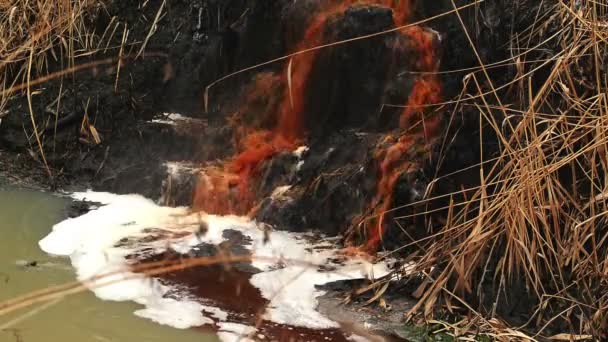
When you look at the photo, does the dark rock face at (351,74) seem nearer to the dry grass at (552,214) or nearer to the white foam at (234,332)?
the dry grass at (552,214)

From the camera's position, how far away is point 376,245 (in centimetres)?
348

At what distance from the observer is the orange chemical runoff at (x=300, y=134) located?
3.62 meters

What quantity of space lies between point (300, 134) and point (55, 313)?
1634 millimetres

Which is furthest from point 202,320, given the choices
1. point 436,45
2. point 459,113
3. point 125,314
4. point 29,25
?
point 29,25

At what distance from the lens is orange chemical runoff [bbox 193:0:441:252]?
11.9 ft

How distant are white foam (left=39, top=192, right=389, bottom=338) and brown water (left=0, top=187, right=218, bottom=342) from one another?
0.05 meters

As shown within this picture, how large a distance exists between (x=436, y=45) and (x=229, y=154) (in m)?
1.17

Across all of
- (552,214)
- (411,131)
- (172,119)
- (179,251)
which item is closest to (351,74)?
(411,131)

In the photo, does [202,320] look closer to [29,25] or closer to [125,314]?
[125,314]

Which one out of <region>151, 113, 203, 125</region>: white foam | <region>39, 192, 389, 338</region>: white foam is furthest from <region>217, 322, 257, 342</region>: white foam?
<region>151, 113, 203, 125</region>: white foam

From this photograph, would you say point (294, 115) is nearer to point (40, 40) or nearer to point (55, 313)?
point (40, 40)

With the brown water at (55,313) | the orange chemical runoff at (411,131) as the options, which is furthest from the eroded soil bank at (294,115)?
the brown water at (55,313)

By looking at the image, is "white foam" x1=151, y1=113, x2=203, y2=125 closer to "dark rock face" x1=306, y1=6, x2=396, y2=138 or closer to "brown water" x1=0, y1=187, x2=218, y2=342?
"dark rock face" x1=306, y1=6, x2=396, y2=138

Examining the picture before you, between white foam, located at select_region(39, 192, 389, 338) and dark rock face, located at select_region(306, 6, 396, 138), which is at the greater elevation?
dark rock face, located at select_region(306, 6, 396, 138)
